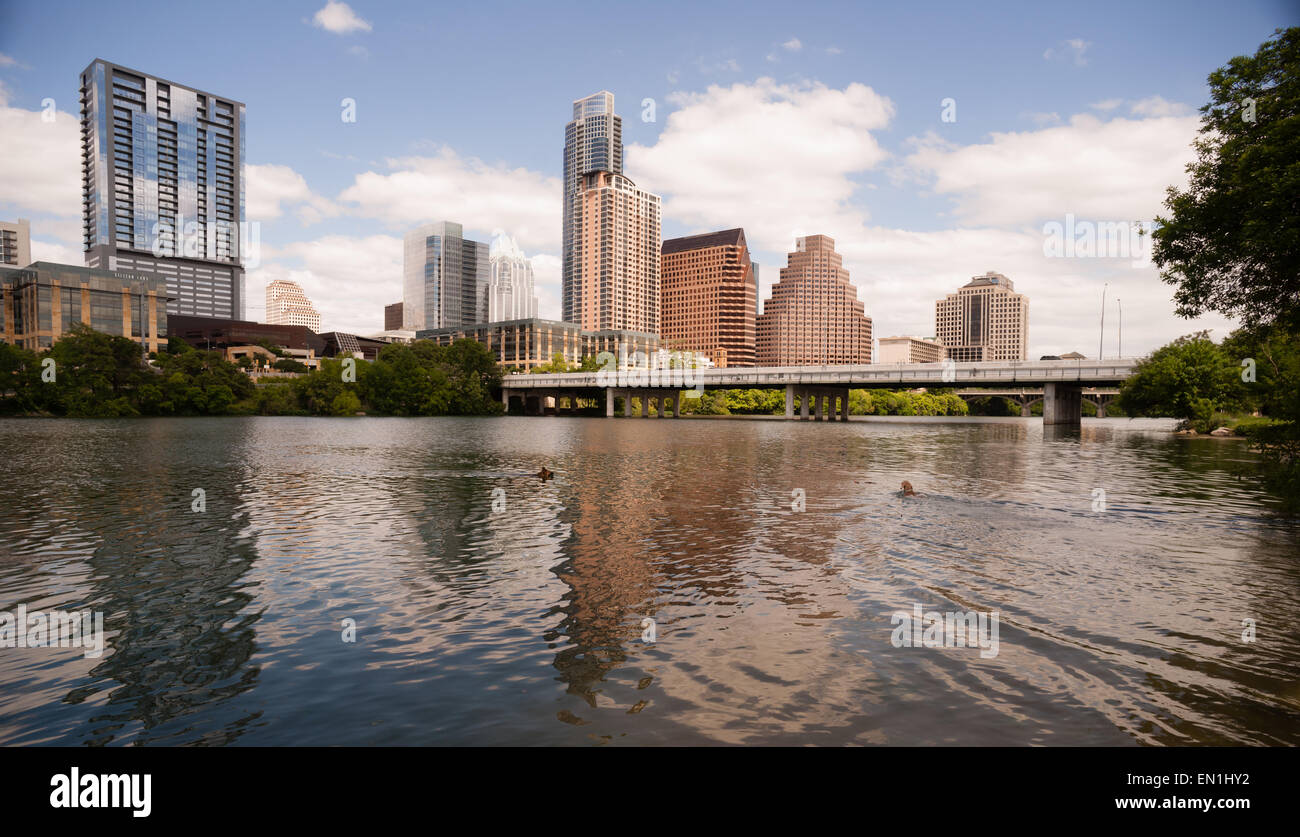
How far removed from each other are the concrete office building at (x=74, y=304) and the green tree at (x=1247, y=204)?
181987 millimetres

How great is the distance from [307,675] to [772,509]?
18527 millimetres

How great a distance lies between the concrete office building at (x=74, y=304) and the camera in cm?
15450

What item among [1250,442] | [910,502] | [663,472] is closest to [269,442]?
[663,472]

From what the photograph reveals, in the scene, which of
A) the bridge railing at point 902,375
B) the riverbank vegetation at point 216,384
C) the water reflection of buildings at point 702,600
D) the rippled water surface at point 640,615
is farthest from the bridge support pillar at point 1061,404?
the riverbank vegetation at point 216,384

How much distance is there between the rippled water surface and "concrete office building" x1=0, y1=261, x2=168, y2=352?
16626 cm

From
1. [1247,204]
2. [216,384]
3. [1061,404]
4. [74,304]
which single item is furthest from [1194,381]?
[74,304]

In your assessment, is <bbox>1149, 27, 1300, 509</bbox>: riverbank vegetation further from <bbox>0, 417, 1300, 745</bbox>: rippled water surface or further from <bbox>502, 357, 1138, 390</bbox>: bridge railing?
<bbox>502, 357, 1138, 390</bbox>: bridge railing

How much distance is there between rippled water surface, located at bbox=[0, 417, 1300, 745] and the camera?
862cm

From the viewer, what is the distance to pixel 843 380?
126 meters

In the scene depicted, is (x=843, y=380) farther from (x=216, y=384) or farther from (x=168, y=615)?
(x=168, y=615)

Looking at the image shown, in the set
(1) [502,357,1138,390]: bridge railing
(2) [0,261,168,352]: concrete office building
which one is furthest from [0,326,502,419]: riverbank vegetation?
(1) [502,357,1138,390]: bridge railing
